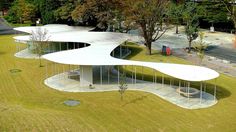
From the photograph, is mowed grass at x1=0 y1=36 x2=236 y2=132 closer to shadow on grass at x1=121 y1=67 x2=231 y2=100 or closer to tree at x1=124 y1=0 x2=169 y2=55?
shadow on grass at x1=121 y1=67 x2=231 y2=100

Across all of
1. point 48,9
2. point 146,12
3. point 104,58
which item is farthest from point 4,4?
point 104,58

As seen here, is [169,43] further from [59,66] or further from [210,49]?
[59,66]

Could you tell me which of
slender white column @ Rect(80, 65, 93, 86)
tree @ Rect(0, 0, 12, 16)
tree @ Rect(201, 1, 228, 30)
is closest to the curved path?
slender white column @ Rect(80, 65, 93, 86)

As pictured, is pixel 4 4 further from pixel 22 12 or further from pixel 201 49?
pixel 201 49

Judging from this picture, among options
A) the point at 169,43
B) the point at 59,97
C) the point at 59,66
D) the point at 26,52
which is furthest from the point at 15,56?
the point at 169,43

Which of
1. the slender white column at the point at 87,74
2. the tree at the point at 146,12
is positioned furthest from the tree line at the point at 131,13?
the slender white column at the point at 87,74

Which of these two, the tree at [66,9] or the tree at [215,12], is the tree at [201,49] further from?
the tree at [66,9]
